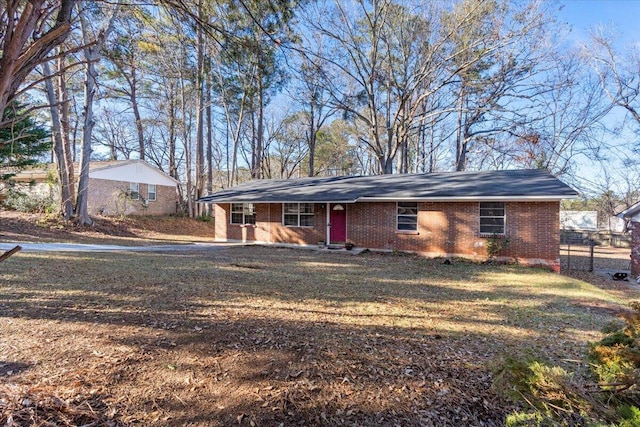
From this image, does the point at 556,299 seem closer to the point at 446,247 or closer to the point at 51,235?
the point at 446,247

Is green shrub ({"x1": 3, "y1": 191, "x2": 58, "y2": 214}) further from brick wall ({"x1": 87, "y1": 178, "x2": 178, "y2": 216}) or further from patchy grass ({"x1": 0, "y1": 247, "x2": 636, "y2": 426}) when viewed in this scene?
patchy grass ({"x1": 0, "y1": 247, "x2": 636, "y2": 426})

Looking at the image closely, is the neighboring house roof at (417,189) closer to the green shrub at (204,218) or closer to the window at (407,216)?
the window at (407,216)

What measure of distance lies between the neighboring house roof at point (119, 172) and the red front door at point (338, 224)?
15074mm

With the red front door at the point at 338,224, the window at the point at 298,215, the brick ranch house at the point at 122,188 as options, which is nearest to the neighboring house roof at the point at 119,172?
the brick ranch house at the point at 122,188

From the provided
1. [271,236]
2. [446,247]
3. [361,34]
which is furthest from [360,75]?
[446,247]

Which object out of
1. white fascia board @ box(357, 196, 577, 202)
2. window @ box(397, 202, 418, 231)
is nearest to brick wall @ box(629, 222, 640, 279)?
white fascia board @ box(357, 196, 577, 202)

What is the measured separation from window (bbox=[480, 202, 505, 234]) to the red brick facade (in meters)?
0.16

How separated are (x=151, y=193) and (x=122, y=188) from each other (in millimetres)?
2505

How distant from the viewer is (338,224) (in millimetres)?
15688

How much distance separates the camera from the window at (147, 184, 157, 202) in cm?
2542

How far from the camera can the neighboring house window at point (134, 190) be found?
78.5ft

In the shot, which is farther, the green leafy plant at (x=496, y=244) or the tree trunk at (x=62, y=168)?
the tree trunk at (x=62, y=168)

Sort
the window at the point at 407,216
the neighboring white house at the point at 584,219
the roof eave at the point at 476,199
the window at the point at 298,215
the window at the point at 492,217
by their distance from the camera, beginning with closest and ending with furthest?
the roof eave at the point at 476,199 → the window at the point at 492,217 → the window at the point at 407,216 → the window at the point at 298,215 → the neighboring white house at the point at 584,219

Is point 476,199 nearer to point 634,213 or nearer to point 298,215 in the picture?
Result: point 634,213
